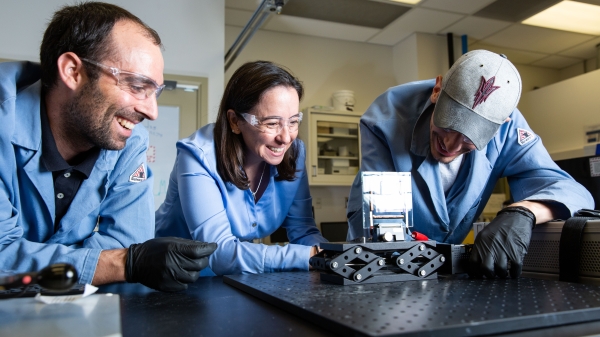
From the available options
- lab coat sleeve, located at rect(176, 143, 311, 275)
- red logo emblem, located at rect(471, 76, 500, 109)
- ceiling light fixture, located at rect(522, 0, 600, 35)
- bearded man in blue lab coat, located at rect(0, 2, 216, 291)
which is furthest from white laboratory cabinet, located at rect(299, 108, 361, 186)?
red logo emblem, located at rect(471, 76, 500, 109)

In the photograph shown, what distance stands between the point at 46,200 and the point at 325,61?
12.6 feet

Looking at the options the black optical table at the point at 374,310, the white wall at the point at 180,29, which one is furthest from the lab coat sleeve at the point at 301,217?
the white wall at the point at 180,29

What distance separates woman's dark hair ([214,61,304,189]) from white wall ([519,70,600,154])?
12.5 feet

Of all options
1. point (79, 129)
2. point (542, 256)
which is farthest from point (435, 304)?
point (79, 129)

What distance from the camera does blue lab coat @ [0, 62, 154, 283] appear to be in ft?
3.27

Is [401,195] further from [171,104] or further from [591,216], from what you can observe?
[171,104]

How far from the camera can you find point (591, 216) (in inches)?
38.9

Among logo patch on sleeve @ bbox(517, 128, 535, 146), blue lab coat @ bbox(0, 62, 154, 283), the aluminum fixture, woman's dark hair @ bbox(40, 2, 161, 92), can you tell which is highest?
the aluminum fixture

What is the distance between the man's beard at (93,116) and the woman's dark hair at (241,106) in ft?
1.05

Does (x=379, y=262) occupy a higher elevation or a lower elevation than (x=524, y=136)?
lower

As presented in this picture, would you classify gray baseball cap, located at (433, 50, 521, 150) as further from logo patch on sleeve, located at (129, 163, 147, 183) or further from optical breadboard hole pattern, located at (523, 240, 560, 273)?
logo patch on sleeve, located at (129, 163, 147, 183)

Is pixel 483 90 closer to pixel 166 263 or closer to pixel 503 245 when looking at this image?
pixel 503 245

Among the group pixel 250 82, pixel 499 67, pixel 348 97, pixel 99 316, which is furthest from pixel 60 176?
pixel 348 97

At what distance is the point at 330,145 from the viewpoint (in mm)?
4477
